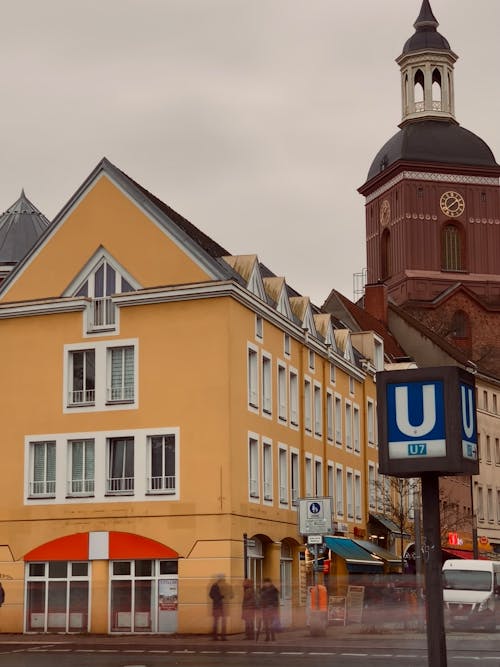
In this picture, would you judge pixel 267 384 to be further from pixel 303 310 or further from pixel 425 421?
pixel 425 421

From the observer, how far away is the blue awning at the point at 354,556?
50750mm

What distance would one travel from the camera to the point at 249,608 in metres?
37.0

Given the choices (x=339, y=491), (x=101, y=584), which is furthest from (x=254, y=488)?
(x=339, y=491)

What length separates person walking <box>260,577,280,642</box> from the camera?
3475 cm

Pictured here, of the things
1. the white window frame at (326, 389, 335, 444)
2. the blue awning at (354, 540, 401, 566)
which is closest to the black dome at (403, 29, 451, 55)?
the white window frame at (326, 389, 335, 444)

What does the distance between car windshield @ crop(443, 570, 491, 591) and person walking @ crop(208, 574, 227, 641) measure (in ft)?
29.7

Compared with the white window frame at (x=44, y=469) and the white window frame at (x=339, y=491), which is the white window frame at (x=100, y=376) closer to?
the white window frame at (x=44, y=469)

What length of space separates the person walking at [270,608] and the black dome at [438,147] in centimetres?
7121

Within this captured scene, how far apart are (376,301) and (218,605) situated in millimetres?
52365

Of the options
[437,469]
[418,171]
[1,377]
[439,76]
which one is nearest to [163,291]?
[1,377]

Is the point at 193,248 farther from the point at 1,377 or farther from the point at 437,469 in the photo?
the point at 437,469

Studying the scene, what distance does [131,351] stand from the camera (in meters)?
44.7

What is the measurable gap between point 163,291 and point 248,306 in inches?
119

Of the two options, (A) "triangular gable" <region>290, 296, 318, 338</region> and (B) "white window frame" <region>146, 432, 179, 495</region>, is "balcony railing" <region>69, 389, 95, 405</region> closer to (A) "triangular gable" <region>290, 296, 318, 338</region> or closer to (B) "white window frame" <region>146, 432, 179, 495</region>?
(B) "white window frame" <region>146, 432, 179, 495</region>
